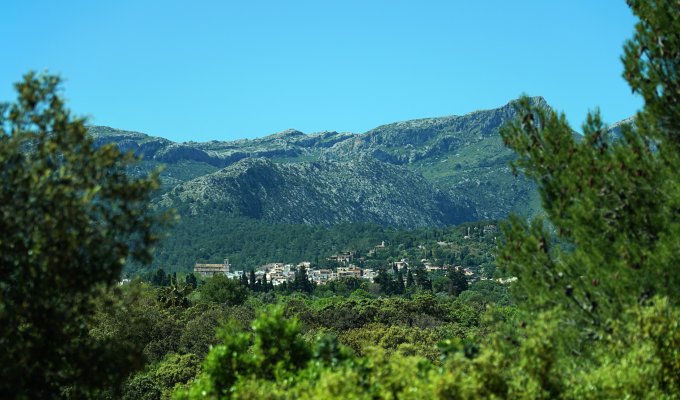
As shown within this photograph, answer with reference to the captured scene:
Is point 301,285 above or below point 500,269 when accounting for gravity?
below


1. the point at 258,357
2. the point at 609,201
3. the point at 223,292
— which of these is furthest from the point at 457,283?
the point at 258,357

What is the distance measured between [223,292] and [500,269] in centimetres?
7928

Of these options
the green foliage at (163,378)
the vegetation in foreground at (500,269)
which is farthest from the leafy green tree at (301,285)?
the vegetation in foreground at (500,269)

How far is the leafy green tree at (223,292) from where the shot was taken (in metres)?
90.1

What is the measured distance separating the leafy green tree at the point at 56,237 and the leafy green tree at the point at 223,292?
260 ft

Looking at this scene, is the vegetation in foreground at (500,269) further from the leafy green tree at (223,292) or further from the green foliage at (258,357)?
the leafy green tree at (223,292)

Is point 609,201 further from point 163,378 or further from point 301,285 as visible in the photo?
point 301,285

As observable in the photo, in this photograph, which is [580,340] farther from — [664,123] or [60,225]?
[60,225]

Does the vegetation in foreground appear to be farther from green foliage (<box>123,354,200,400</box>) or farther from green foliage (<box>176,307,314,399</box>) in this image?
green foliage (<box>123,354,200,400</box>)

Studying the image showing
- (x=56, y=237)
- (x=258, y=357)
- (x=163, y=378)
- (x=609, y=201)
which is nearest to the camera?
(x=56, y=237)

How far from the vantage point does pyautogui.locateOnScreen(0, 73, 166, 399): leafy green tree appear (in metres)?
9.48

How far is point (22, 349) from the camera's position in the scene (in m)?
9.98

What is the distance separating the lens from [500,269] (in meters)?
14.8

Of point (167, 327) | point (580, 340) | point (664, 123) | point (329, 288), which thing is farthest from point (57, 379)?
point (329, 288)
